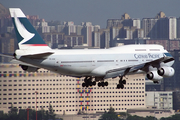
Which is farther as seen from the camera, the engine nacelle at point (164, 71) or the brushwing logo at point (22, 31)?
the engine nacelle at point (164, 71)

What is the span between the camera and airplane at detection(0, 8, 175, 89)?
7838cm

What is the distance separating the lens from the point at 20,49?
77.9 m

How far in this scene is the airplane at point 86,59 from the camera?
7838 cm

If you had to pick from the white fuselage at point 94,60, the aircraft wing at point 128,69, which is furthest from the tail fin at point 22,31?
the aircraft wing at point 128,69

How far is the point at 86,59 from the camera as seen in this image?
81.4m

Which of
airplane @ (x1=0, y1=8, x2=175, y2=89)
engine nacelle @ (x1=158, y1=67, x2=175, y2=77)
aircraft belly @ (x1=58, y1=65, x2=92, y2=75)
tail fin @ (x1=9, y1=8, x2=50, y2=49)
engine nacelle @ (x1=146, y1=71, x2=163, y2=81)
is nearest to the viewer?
tail fin @ (x1=9, y1=8, x2=50, y2=49)

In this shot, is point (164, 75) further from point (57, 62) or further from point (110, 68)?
point (57, 62)

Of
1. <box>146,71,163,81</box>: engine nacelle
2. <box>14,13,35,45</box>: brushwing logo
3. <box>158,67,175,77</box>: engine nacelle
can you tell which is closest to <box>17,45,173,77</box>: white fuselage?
<box>14,13,35,45</box>: brushwing logo

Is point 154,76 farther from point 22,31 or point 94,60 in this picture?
point 22,31

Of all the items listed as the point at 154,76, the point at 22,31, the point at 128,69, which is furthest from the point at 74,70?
the point at 154,76

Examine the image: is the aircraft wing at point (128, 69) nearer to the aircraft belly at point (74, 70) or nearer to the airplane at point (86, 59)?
the airplane at point (86, 59)

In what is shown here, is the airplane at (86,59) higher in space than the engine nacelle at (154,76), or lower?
higher

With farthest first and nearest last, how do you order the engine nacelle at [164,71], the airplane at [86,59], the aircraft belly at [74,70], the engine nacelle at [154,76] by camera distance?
the engine nacelle at [154,76] < the engine nacelle at [164,71] < the aircraft belly at [74,70] < the airplane at [86,59]

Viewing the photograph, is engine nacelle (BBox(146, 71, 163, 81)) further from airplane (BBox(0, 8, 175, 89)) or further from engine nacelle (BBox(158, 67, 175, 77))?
engine nacelle (BBox(158, 67, 175, 77))
